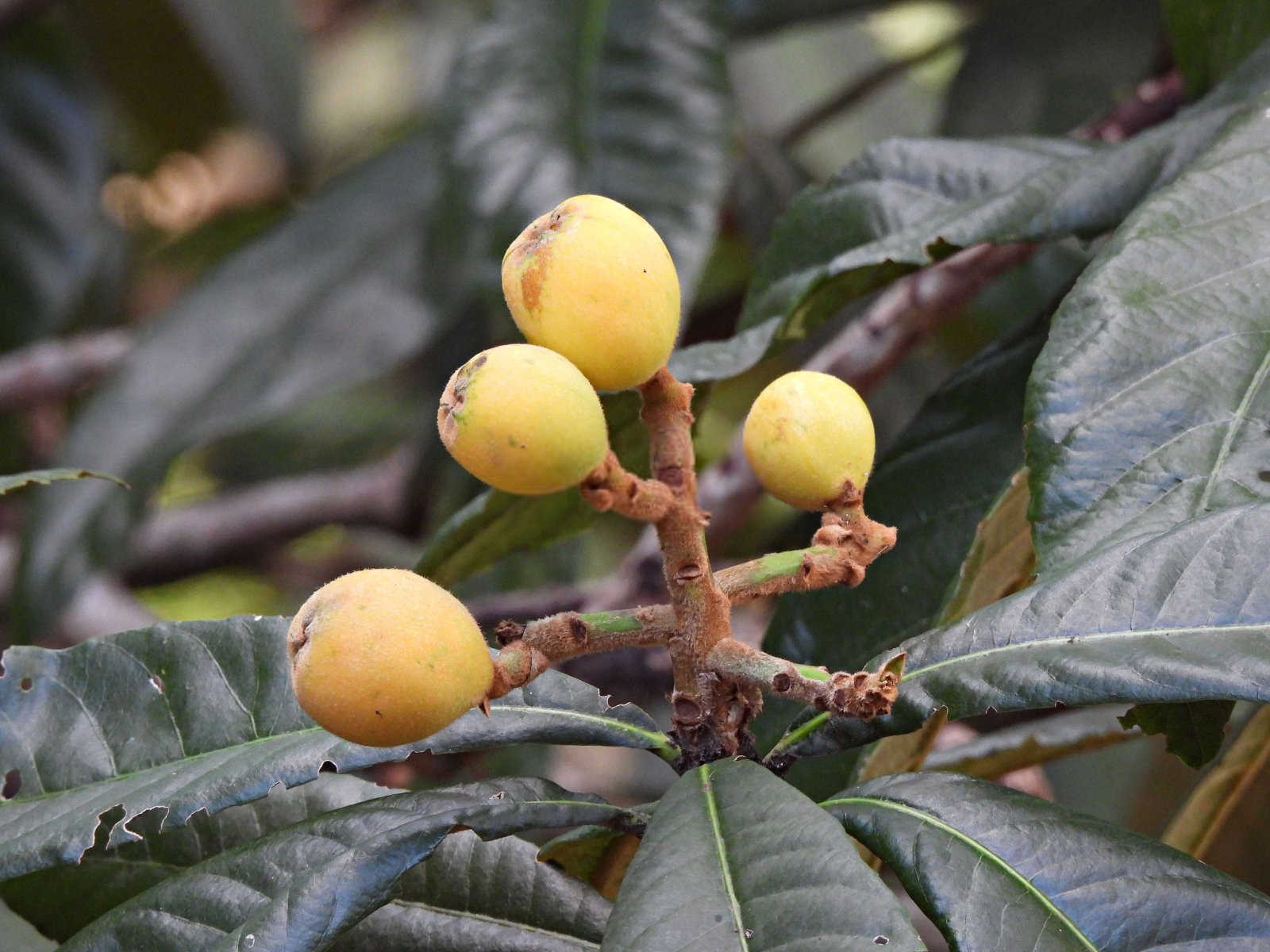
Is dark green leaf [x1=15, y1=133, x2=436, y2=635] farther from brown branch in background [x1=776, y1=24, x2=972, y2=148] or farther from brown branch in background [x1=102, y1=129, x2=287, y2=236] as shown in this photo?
brown branch in background [x1=102, y1=129, x2=287, y2=236]

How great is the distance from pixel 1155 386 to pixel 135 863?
22.0 inches

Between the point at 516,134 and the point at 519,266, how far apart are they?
0.72 meters

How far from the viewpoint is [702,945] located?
17.5 inches

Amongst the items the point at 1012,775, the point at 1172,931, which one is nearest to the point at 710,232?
the point at 1012,775

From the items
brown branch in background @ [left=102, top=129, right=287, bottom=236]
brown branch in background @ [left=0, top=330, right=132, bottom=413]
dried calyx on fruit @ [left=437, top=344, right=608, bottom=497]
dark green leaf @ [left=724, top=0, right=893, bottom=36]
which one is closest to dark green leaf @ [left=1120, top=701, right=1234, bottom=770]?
dried calyx on fruit @ [left=437, top=344, right=608, bottom=497]

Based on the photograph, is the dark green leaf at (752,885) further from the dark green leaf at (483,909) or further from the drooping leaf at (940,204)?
the drooping leaf at (940,204)

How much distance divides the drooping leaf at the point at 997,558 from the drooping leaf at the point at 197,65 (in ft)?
5.78

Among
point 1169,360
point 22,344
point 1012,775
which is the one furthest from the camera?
point 22,344

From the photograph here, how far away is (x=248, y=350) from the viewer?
1.46 m

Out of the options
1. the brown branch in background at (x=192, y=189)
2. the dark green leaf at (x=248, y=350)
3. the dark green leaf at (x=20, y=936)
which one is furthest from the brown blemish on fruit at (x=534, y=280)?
the brown branch in background at (x=192, y=189)

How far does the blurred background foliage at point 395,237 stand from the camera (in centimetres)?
118

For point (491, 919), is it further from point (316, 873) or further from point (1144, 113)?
point (1144, 113)

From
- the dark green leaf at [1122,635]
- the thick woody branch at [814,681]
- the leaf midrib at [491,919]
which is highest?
the dark green leaf at [1122,635]

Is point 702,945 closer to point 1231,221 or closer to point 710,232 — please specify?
point 1231,221
